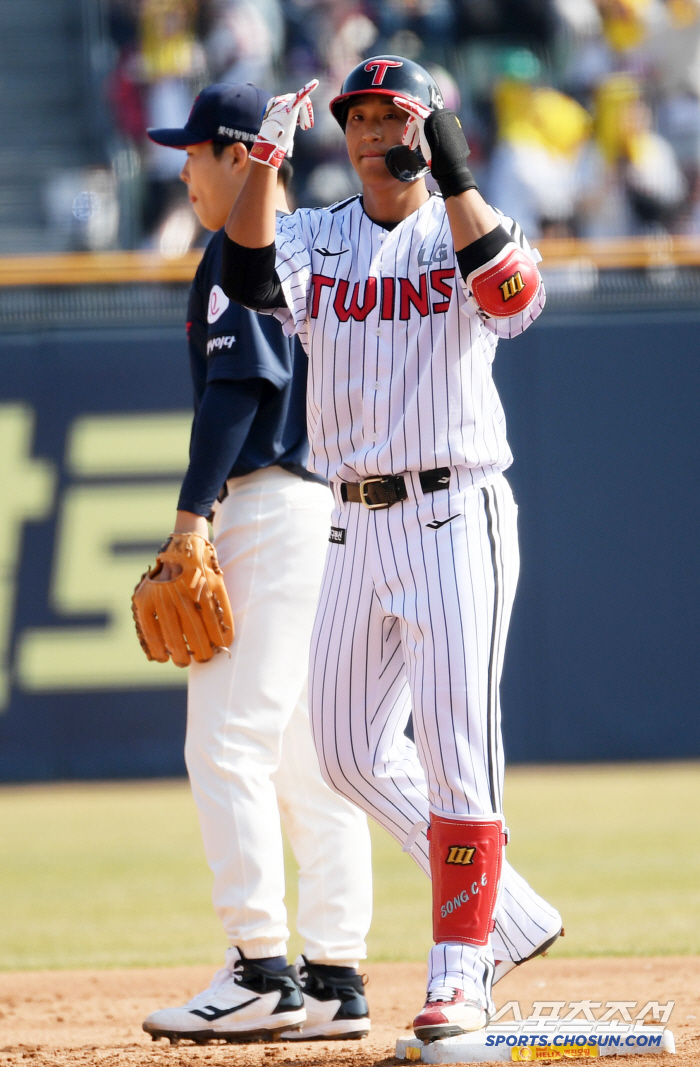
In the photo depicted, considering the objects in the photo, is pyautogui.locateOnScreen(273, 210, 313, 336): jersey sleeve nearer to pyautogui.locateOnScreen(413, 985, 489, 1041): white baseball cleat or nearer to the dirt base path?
pyautogui.locateOnScreen(413, 985, 489, 1041): white baseball cleat

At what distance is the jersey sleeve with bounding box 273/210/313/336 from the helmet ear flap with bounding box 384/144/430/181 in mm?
246

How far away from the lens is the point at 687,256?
26.4 ft

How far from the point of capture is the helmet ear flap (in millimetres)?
2707

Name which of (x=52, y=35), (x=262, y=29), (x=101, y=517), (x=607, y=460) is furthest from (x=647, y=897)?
(x=52, y=35)

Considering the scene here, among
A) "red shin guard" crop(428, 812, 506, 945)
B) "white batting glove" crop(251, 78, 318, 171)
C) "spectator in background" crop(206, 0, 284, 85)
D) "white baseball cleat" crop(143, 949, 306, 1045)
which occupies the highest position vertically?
"spectator in background" crop(206, 0, 284, 85)

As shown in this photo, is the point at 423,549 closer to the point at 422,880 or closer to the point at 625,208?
the point at 422,880

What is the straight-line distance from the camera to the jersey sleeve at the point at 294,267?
9.17 feet

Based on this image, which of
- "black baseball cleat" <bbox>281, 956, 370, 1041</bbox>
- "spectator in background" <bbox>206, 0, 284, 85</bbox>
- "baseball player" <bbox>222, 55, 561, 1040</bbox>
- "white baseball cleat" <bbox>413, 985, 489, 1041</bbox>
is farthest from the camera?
"spectator in background" <bbox>206, 0, 284, 85</bbox>

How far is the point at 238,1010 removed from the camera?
3084mm

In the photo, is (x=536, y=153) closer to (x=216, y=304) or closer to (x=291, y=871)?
(x=291, y=871)

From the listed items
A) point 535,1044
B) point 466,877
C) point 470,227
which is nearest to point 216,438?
point 470,227

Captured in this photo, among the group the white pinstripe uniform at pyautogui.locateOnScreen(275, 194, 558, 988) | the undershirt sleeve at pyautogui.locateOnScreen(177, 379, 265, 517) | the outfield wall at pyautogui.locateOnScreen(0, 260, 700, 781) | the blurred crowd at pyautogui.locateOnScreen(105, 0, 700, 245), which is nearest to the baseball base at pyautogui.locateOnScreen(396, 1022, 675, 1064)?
the white pinstripe uniform at pyautogui.locateOnScreen(275, 194, 558, 988)

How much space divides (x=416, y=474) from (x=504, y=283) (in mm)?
393

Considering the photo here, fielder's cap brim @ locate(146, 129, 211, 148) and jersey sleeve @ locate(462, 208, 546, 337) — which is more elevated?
fielder's cap brim @ locate(146, 129, 211, 148)
